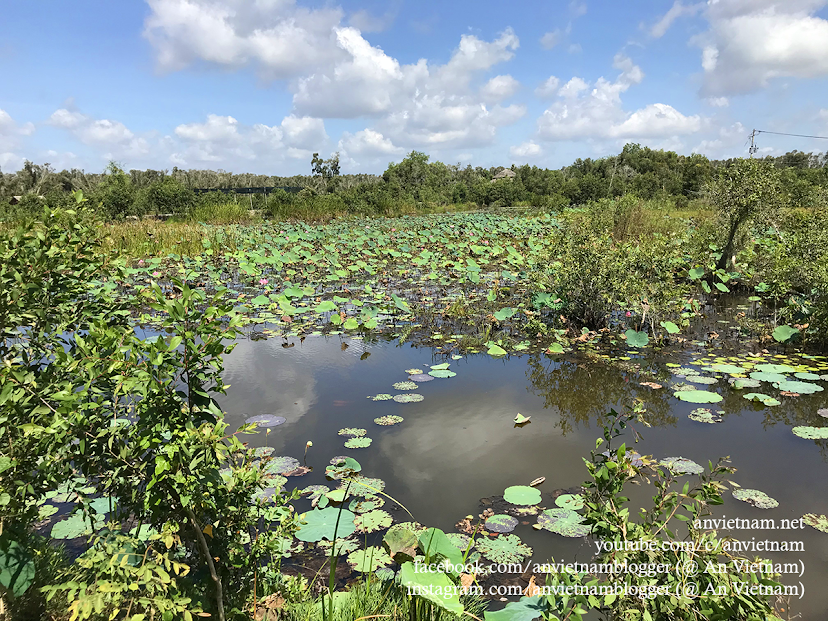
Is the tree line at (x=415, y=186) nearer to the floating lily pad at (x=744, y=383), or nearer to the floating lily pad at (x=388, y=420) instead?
the floating lily pad at (x=744, y=383)

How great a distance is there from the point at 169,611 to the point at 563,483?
2181 mm

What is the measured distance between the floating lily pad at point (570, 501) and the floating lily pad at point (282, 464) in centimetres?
153

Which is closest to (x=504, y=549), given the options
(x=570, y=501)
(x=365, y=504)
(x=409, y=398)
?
(x=570, y=501)

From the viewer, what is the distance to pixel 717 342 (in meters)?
5.06

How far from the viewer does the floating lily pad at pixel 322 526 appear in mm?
2082

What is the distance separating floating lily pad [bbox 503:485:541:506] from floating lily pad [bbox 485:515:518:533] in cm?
11

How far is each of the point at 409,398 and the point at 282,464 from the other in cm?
125

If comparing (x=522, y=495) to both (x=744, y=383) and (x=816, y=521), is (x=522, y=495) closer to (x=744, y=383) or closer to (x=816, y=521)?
(x=816, y=521)

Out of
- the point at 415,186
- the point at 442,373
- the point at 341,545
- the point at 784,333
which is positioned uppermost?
the point at 415,186

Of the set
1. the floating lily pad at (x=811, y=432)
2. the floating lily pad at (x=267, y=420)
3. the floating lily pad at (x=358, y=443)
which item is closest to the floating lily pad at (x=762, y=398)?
the floating lily pad at (x=811, y=432)

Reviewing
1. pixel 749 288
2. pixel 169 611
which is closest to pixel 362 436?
pixel 169 611

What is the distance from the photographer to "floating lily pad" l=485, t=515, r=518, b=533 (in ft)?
7.53

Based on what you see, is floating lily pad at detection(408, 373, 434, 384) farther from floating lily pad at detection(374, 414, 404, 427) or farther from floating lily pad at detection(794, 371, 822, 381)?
floating lily pad at detection(794, 371, 822, 381)

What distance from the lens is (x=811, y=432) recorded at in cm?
322
